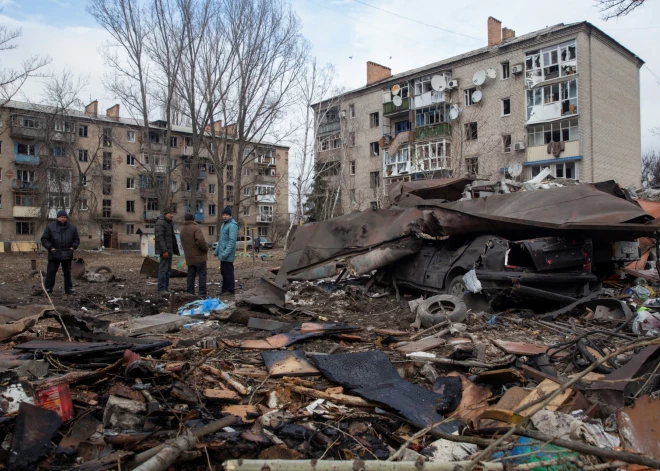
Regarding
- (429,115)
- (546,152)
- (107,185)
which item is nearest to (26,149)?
(107,185)

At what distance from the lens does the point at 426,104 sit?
122 feet

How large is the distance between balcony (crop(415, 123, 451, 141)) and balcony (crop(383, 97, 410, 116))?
2.97 metres

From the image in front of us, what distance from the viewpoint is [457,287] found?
316 inches

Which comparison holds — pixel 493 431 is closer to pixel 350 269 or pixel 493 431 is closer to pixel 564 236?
pixel 564 236

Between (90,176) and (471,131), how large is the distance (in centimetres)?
3523

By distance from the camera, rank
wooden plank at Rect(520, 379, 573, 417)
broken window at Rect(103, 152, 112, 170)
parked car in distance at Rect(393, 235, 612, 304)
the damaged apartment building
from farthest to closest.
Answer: broken window at Rect(103, 152, 112, 170) → the damaged apartment building → parked car in distance at Rect(393, 235, 612, 304) → wooden plank at Rect(520, 379, 573, 417)

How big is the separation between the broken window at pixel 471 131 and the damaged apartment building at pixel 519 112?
9 cm

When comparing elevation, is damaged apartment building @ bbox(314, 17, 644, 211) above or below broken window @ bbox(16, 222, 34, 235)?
above

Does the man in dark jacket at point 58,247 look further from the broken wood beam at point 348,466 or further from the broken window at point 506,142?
the broken window at point 506,142

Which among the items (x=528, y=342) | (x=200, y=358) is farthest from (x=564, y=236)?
(x=200, y=358)

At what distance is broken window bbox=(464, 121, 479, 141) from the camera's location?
33.7 m

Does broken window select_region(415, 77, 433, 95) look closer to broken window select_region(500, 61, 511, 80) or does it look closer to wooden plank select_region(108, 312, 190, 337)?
broken window select_region(500, 61, 511, 80)

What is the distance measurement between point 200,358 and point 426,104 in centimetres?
3538

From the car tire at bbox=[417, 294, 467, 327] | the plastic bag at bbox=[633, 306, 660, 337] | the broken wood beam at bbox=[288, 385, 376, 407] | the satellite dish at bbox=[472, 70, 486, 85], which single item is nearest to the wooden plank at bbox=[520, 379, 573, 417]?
the broken wood beam at bbox=[288, 385, 376, 407]
